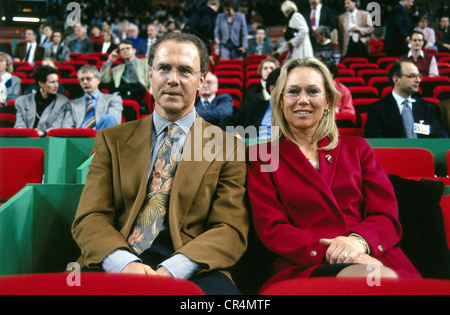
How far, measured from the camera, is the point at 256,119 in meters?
2.46

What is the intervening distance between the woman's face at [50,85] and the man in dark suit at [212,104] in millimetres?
1101

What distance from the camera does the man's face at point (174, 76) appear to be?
111 cm

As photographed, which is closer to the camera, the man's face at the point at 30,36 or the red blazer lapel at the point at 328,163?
the red blazer lapel at the point at 328,163

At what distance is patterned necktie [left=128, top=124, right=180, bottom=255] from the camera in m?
1.03

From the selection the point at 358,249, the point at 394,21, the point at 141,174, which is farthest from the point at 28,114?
the point at 394,21

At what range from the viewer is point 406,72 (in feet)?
8.38

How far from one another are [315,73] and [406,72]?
1.60m

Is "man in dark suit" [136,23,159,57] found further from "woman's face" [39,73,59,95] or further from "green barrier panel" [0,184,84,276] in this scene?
"green barrier panel" [0,184,84,276]

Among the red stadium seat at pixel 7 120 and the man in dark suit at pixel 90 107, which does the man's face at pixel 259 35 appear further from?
the red stadium seat at pixel 7 120

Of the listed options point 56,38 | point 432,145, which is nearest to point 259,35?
point 56,38

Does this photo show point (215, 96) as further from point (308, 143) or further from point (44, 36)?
point (44, 36)

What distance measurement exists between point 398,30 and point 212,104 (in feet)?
10.8

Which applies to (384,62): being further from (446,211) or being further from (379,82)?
(446,211)

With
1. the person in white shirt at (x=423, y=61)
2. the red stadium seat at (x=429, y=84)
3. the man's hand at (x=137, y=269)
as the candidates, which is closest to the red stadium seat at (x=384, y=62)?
the person in white shirt at (x=423, y=61)
